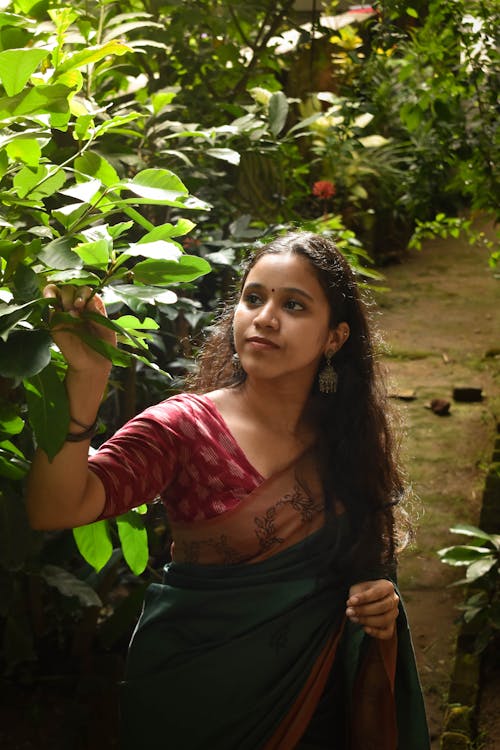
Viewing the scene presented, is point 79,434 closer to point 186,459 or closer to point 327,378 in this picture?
point 186,459

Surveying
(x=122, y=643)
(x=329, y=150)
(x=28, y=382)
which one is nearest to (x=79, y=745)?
(x=122, y=643)

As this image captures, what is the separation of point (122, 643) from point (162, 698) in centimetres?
134

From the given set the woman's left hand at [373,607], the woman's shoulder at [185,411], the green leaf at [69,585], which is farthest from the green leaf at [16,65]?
the green leaf at [69,585]

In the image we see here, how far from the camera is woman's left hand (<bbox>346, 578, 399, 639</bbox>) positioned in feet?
5.16

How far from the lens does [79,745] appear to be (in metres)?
2.65

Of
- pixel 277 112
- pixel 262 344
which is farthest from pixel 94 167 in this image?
pixel 277 112

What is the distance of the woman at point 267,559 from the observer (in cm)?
156

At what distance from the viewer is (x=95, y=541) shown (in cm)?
167

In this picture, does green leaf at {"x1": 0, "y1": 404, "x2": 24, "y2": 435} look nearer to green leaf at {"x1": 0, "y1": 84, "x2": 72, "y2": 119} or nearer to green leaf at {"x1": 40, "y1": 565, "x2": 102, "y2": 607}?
green leaf at {"x1": 0, "y1": 84, "x2": 72, "y2": 119}

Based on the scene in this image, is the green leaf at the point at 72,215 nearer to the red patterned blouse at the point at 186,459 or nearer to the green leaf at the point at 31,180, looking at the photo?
the green leaf at the point at 31,180

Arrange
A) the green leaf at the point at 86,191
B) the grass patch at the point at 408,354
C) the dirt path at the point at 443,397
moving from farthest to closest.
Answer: the grass patch at the point at 408,354 < the dirt path at the point at 443,397 < the green leaf at the point at 86,191

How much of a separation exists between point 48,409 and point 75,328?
10cm

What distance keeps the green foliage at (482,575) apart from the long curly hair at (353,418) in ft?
3.58

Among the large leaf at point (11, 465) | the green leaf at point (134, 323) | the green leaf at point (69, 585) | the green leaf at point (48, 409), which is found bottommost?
the green leaf at point (69, 585)
